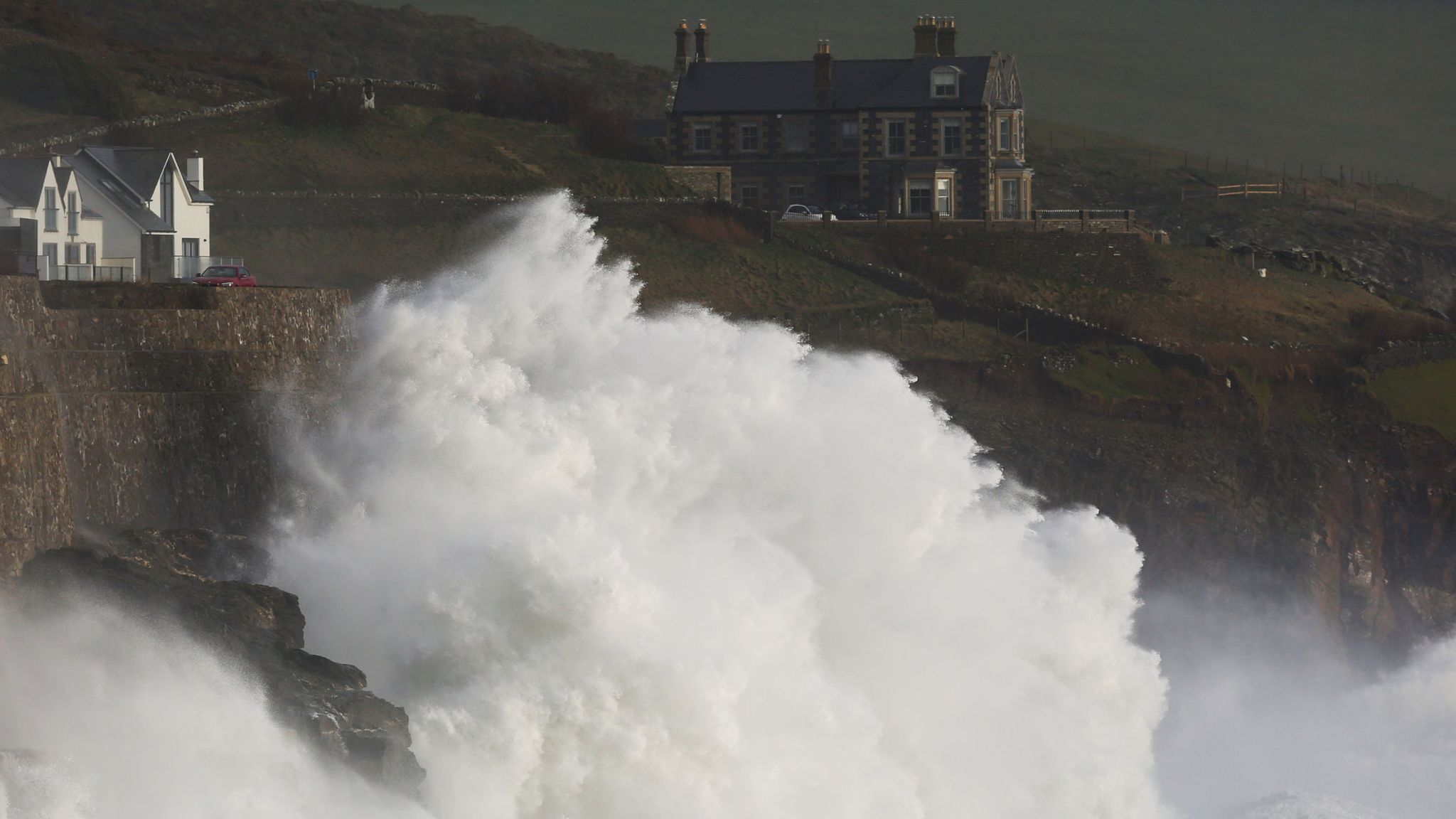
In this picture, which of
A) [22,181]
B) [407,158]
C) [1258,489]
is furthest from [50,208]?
[1258,489]

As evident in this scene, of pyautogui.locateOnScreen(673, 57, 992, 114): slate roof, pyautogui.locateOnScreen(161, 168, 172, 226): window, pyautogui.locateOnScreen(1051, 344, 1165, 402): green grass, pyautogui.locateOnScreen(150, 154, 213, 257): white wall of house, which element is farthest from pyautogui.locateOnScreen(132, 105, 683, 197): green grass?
pyautogui.locateOnScreen(1051, 344, 1165, 402): green grass

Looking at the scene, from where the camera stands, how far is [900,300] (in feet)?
169

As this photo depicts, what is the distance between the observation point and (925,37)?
6438cm

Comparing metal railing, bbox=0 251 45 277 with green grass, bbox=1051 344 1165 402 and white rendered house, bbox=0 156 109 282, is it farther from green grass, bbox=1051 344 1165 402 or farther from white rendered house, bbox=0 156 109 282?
green grass, bbox=1051 344 1165 402

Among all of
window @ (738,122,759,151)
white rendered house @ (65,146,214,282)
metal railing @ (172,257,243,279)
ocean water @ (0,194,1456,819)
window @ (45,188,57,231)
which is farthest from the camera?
window @ (738,122,759,151)

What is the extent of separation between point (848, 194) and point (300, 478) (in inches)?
1397

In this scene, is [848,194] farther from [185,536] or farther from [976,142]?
[185,536]

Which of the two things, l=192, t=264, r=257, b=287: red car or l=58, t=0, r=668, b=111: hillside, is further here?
l=58, t=0, r=668, b=111: hillside

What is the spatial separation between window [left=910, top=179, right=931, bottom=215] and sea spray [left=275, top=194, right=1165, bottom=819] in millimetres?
23234

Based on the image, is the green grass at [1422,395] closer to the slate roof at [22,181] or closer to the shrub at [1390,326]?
the shrub at [1390,326]

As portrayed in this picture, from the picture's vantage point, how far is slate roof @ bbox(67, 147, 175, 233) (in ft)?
128

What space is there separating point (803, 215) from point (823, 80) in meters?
6.34

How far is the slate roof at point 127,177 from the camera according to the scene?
3912 centimetres

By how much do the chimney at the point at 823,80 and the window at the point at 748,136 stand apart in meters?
1.98
